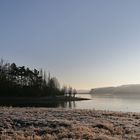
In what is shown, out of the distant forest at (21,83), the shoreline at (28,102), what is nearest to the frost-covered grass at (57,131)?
the shoreline at (28,102)

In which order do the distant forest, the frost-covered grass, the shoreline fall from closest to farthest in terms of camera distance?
the frost-covered grass, the shoreline, the distant forest

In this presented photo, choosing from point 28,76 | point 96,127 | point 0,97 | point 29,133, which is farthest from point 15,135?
point 28,76

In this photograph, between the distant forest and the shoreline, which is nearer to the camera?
the shoreline

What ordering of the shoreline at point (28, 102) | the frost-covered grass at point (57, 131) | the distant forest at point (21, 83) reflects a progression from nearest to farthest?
1. the frost-covered grass at point (57, 131)
2. the shoreline at point (28, 102)
3. the distant forest at point (21, 83)

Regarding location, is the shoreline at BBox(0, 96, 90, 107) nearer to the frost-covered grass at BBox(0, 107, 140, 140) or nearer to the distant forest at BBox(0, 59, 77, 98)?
the distant forest at BBox(0, 59, 77, 98)

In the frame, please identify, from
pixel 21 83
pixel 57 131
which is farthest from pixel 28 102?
pixel 57 131

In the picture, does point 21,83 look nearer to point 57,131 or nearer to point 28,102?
point 28,102

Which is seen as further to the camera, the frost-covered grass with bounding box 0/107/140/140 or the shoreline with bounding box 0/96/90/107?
the shoreline with bounding box 0/96/90/107

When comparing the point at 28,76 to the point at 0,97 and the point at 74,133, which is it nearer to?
the point at 0,97

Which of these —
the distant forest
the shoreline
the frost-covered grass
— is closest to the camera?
the frost-covered grass

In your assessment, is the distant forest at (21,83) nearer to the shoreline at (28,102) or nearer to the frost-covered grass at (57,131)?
the shoreline at (28,102)

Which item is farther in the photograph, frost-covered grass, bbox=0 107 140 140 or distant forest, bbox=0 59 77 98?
distant forest, bbox=0 59 77 98

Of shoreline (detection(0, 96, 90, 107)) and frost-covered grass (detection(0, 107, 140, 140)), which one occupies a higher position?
shoreline (detection(0, 96, 90, 107))

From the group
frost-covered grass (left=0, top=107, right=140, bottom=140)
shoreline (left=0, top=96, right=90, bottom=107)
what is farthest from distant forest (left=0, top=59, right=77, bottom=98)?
frost-covered grass (left=0, top=107, right=140, bottom=140)
